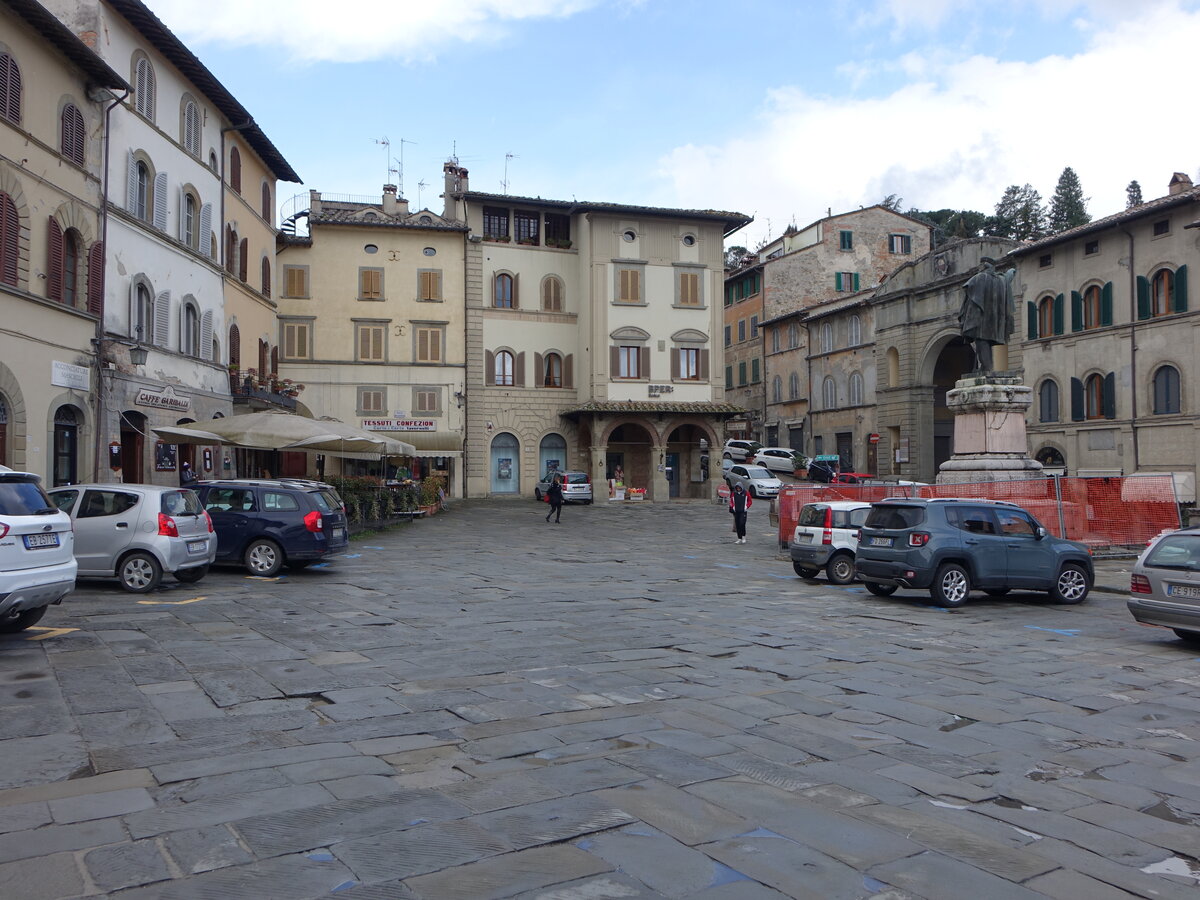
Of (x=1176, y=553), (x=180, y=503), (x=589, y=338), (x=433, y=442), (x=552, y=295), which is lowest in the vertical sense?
(x=1176, y=553)

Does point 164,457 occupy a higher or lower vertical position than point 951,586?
higher

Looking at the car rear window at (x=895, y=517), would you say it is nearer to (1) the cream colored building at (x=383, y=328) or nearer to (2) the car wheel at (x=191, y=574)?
(2) the car wheel at (x=191, y=574)

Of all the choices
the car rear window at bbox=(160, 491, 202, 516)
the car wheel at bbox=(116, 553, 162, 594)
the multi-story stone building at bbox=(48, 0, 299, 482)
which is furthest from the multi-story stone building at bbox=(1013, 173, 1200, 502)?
the car wheel at bbox=(116, 553, 162, 594)

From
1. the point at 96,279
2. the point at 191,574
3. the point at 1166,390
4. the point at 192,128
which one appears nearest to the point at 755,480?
the point at 1166,390

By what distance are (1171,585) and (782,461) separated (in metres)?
40.2

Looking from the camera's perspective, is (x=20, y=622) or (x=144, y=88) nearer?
(x=20, y=622)

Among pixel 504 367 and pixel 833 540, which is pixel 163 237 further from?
pixel 504 367

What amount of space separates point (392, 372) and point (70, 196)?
22871 millimetres

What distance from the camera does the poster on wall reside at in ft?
78.8

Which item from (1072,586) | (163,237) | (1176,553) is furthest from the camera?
(163,237)

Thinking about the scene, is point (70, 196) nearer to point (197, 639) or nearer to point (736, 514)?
point (197, 639)

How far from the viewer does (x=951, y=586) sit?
14094 millimetres

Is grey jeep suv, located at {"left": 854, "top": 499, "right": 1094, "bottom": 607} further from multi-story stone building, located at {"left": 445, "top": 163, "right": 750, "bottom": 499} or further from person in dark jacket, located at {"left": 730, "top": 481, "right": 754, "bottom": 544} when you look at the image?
multi-story stone building, located at {"left": 445, "top": 163, "right": 750, "bottom": 499}

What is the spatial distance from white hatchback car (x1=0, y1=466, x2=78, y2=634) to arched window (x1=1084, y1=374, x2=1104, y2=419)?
118ft
